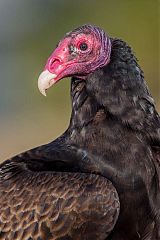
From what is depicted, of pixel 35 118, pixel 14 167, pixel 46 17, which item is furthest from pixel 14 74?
pixel 14 167

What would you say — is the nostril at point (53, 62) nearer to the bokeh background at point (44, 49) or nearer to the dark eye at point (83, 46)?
the dark eye at point (83, 46)

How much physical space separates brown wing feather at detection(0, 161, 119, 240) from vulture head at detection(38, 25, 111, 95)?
2.54 feet

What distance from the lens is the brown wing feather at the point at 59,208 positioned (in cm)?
628

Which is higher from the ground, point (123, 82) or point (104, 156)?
point (123, 82)

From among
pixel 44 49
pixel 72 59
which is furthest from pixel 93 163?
pixel 44 49

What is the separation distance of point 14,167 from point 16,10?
30.1 meters

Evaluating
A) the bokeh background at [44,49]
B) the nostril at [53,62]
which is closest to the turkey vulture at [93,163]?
the nostril at [53,62]

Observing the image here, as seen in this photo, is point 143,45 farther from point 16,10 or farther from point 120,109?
point 120,109

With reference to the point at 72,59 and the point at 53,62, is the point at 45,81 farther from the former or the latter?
the point at 72,59

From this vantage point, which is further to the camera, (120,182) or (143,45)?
(143,45)

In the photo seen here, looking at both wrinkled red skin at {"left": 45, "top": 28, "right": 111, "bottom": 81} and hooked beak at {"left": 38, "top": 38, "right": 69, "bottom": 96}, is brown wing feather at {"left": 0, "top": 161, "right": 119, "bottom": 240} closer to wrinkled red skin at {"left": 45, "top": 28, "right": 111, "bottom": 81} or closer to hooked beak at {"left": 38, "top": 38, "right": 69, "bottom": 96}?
hooked beak at {"left": 38, "top": 38, "right": 69, "bottom": 96}

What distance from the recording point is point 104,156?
21.6 feet

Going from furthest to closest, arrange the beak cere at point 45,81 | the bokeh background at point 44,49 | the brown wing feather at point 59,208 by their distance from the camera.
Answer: the bokeh background at point 44,49 → the beak cere at point 45,81 → the brown wing feather at point 59,208

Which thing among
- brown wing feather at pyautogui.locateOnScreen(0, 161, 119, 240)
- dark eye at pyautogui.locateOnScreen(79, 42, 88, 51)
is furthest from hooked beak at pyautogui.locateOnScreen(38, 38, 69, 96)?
brown wing feather at pyautogui.locateOnScreen(0, 161, 119, 240)
